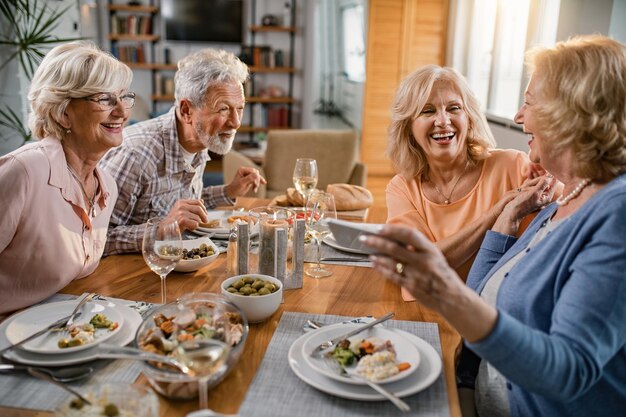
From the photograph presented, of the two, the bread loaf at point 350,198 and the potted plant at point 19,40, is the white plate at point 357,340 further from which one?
the potted plant at point 19,40

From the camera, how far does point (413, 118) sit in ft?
6.16

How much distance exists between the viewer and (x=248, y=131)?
7340 millimetres

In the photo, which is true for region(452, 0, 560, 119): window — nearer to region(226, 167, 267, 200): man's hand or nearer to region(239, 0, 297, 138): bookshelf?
region(239, 0, 297, 138): bookshelf

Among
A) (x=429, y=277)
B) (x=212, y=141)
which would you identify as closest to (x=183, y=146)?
(x=212, y=141)

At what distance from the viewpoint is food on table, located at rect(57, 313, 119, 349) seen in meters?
1.05

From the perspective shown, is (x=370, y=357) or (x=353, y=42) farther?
(x=353, y=42)

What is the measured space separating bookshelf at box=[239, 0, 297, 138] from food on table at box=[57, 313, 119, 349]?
5.92 m

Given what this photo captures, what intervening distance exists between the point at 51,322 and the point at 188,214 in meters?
0.64

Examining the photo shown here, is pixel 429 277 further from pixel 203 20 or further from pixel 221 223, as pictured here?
pixel 203 20

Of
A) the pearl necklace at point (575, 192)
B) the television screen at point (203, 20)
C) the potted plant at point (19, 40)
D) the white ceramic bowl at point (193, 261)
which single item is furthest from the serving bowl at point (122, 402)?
the television screen at point (203, 20)

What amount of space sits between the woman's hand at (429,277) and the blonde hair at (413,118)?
1.04 metres

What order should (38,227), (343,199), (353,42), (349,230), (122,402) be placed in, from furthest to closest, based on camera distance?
1. (353,42)
2. (343,199)
3. (38,227)
4. (349,230)
5. (122,402)

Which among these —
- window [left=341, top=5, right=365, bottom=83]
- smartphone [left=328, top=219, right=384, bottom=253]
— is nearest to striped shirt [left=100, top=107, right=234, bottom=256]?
smartphone [left=328, top=219, right=384, bottom=253]

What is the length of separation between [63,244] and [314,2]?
237 inches
